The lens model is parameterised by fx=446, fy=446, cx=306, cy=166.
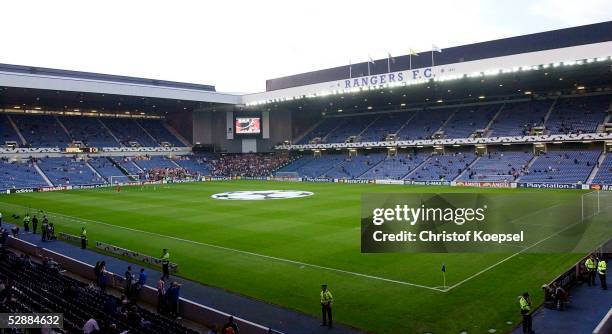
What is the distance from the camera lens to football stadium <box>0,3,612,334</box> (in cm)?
1484

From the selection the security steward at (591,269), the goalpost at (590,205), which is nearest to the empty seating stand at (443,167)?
the goalpost at (590,205)

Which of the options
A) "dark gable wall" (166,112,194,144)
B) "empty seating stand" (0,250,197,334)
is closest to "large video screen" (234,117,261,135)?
"dark gable wall" (166,112,194,144)

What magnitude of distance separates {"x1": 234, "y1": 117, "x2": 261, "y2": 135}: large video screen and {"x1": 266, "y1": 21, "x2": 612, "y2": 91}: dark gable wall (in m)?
14.2

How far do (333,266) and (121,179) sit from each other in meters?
60.4

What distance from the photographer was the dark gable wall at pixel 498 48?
2281 inches

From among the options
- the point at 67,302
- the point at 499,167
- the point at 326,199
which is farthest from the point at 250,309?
the point at 499,167

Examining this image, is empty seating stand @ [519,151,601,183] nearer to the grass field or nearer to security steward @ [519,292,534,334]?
the grass field

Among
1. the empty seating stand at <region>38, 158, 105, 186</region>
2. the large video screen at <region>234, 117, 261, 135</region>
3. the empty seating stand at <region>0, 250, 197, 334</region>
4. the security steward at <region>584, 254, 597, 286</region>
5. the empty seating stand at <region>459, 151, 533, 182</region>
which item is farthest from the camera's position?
the large video screen at <region>234, 117, 261, 135</region>

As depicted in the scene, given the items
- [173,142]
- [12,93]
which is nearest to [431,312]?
[12,93]

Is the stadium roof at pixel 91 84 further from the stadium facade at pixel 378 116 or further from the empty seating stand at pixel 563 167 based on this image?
the empty seating stand at pixel 563 167

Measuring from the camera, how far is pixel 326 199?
45531 millimetres

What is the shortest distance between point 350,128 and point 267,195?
42.8 metres

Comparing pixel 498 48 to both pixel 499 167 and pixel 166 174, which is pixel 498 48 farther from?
pixel 166 174

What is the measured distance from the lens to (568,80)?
61.4 metres
